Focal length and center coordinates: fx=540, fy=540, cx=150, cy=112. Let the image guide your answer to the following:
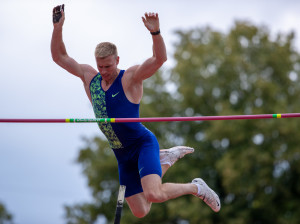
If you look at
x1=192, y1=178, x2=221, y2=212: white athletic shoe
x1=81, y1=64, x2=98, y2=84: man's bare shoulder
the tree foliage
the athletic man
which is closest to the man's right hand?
the athletic man

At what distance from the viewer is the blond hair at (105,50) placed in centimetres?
563

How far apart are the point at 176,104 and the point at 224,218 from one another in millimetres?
5583

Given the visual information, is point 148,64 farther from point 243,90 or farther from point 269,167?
point 243,90

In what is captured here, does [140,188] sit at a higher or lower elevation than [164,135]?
higher

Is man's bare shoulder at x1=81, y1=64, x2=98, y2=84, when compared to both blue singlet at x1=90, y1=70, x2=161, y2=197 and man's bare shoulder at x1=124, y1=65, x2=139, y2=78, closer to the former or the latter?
blue singlet at x1=90, y1=70, x2=161, y2=197

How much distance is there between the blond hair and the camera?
563cm

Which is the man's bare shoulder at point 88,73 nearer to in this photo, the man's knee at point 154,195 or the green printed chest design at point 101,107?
the green printed chest design at point 101,107

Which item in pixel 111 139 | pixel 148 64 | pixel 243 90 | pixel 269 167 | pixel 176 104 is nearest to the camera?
pixel 148 64

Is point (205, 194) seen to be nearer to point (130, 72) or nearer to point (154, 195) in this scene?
point (154, 195)

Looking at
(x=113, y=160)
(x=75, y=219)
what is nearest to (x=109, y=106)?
(x=113, y=160)

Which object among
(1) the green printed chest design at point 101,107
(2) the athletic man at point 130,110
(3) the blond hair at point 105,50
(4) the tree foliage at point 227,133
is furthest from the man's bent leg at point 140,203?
(4) the tree foliage at point 227,133

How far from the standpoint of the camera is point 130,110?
19.0 feet

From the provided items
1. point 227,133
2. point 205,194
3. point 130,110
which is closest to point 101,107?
point 130,110

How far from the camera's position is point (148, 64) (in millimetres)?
5547
